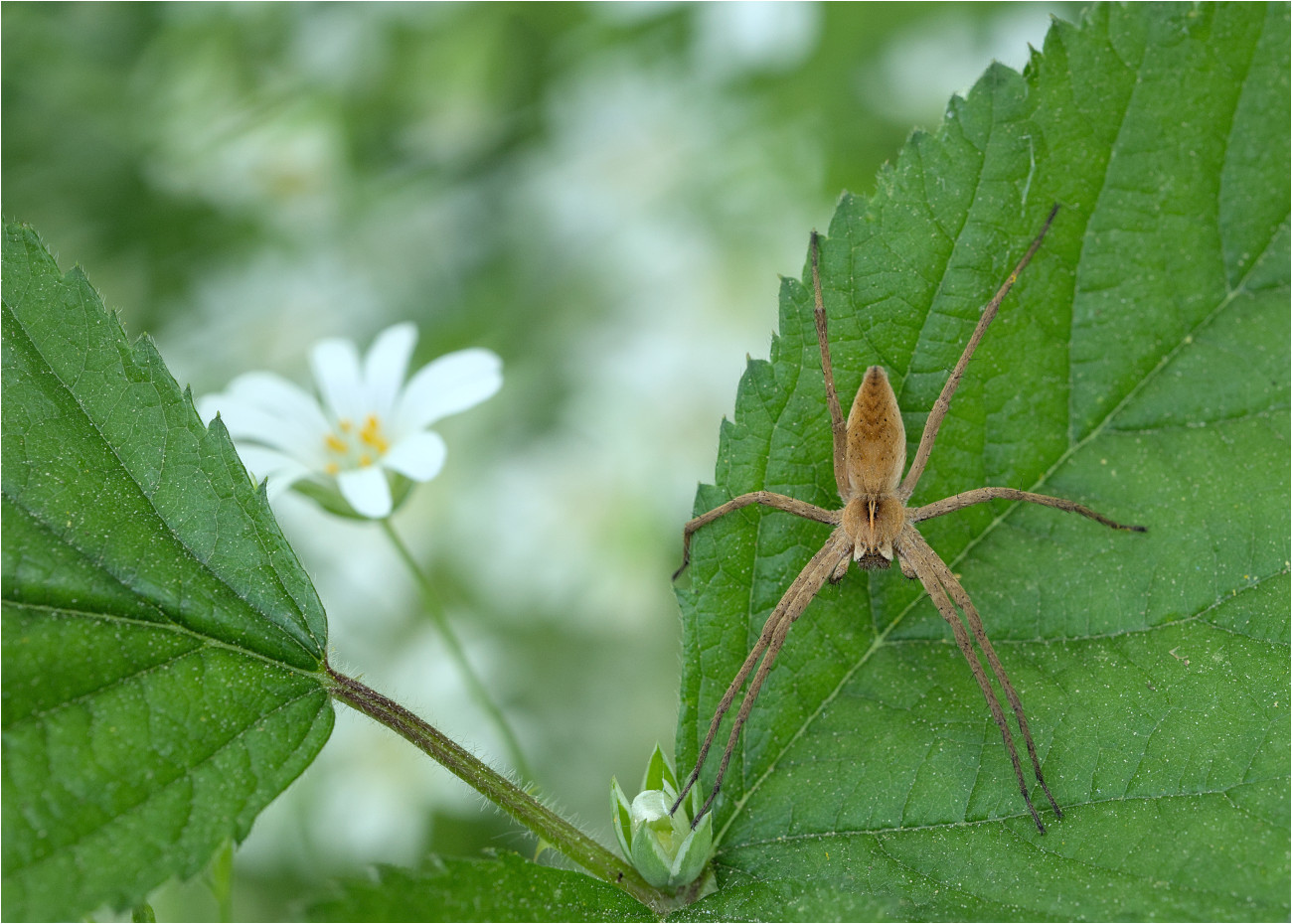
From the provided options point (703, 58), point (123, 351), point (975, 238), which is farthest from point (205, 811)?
point (703, 58)

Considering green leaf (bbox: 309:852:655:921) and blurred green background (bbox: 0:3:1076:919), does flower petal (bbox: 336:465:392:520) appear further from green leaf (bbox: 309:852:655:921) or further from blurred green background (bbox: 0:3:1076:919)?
blurred green background (bbox: 0:3:1076:919)

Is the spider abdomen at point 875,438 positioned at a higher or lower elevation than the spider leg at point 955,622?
higher

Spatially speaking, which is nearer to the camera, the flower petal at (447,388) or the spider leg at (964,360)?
the spider leg at (964,360)

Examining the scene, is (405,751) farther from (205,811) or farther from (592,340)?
(205,811)

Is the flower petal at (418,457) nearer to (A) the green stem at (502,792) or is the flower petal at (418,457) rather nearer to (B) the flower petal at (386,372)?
(B) the flower petal at (386,372)

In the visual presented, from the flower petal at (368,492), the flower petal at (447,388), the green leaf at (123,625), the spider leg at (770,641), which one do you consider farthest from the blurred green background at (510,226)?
the green leaf at (123,625)

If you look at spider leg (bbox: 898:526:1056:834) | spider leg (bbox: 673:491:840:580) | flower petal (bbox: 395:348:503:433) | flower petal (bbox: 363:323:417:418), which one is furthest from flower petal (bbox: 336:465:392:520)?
spider leg (bbox: 898:526:1056:834)

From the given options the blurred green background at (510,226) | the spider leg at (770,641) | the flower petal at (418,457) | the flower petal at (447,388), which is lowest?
the spider leg at (770,641)
